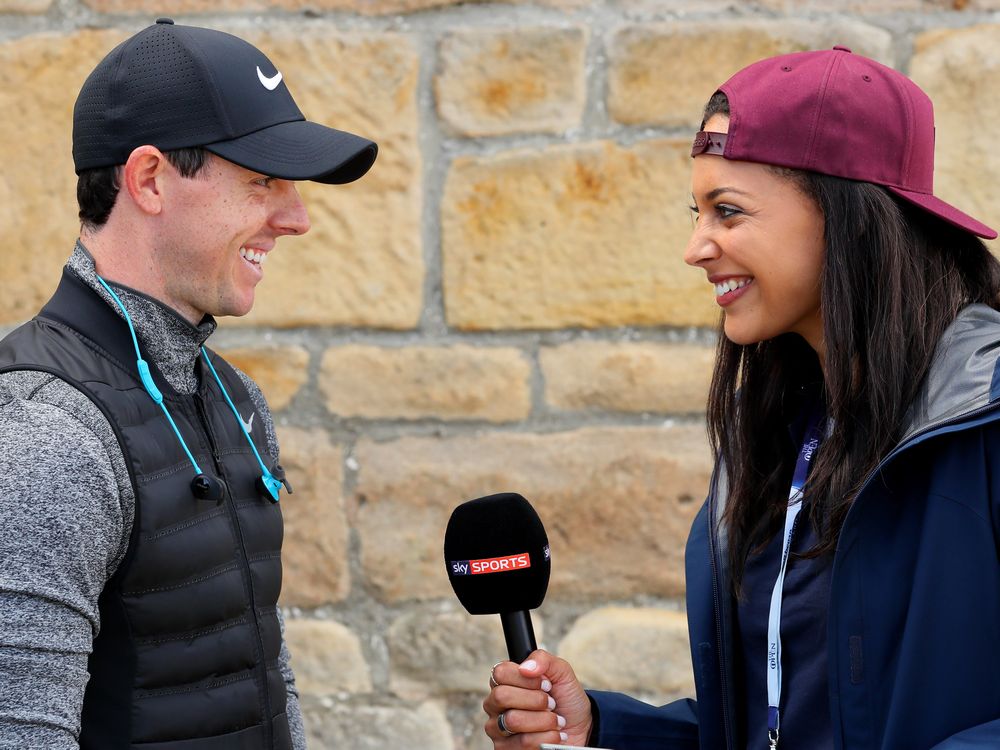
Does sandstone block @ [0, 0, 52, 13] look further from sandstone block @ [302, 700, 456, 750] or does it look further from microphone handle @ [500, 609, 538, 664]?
microphone handle @ [500, 609, 538, 664]

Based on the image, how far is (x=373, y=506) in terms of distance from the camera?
3.07m

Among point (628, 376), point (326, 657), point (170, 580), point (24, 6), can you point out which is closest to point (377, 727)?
point (326, 657)

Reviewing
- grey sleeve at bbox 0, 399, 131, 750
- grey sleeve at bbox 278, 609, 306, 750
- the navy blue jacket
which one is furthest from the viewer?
grey sleeve at bbox 278, 609, 306, 750

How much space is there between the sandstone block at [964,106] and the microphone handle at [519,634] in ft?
5.58

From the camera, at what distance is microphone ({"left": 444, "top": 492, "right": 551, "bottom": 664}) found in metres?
1.88

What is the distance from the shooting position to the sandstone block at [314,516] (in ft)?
10.0

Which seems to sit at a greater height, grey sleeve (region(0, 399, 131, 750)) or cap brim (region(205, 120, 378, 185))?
cap brim (region(205, 120, 378, 185))

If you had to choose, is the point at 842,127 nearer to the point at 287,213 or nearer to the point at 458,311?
the point at 287,213

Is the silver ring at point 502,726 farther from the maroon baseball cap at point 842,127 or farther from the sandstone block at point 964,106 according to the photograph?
the sandstone block at point 964,106

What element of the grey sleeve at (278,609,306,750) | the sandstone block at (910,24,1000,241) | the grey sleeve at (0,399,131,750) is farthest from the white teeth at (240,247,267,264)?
the sandstone block at (910,24,1000,241)

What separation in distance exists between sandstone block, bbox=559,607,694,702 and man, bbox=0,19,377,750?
1.27m

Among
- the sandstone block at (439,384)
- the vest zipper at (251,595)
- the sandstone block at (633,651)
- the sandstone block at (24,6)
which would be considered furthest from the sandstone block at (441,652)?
the sandstone block at (24,6)

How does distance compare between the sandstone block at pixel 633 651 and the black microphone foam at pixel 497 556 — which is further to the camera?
the sandstone block at pixel 633 651

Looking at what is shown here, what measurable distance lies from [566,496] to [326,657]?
2.41ft
